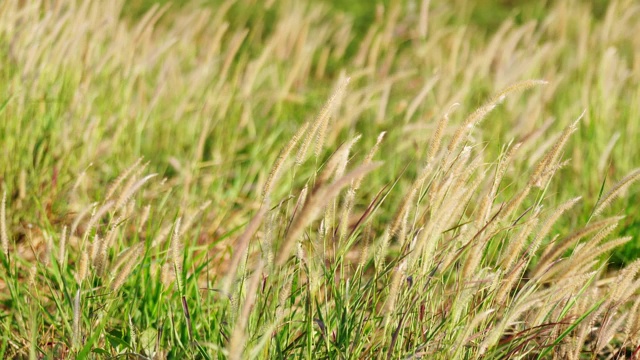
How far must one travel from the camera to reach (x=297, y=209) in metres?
1.47

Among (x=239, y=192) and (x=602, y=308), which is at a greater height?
(x=602, y=308)

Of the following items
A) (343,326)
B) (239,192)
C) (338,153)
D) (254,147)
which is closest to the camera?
(338,153)

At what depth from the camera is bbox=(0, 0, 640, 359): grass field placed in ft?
4.65

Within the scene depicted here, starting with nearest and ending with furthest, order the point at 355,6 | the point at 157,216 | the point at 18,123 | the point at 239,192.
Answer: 1. the point at 157,216
2. the point at 18,123
3. the point at 239,192
4. the point at 355,6

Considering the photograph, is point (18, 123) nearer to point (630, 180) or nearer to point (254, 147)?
point (254, 147)

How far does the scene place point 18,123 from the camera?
7.89 ft

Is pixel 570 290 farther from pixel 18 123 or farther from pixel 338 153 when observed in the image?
pixel 18 123

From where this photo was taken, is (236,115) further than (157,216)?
Yes

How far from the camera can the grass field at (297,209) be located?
142cm

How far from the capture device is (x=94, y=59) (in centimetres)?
308

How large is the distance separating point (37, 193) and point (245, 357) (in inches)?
51.6

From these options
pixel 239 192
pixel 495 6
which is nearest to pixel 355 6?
pixel 495 6

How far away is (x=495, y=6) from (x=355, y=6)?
68.4 inches

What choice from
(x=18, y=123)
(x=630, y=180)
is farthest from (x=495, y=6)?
(x=630, y=180)
